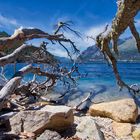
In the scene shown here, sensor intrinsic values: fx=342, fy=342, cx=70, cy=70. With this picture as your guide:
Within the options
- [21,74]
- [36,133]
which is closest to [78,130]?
[36,133]

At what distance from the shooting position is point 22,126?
8461mm

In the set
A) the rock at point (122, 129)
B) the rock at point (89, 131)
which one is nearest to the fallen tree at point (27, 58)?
the rock at point (89, 131)

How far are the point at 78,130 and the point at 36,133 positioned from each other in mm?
1068

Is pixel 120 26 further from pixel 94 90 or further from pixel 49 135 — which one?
pixel 94 90

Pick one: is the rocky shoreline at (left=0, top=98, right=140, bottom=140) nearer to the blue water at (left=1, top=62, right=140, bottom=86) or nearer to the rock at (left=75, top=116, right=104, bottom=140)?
the rock at (left=75, top=116, right=104, bottom=140)

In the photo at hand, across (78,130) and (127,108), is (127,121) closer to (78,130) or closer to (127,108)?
(127,108)

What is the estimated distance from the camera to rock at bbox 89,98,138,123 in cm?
1224

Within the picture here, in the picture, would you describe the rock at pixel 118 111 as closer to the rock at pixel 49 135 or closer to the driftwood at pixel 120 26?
the rock at pixel 49 135

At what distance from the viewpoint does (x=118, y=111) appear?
41.1ft

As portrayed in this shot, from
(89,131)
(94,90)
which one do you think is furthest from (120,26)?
(94,90)

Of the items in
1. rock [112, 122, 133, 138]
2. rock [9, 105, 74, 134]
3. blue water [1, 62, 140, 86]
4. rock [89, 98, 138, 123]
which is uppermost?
blue water [1, 62, 140, 86]

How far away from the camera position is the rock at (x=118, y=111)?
12.2m

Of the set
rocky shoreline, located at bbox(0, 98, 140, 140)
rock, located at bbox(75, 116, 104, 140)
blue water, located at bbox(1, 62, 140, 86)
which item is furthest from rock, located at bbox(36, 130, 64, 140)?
blue water, located at bbox(1, 62, 140, 86)

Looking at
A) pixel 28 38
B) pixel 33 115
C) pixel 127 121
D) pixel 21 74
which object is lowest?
pixel 127 121
